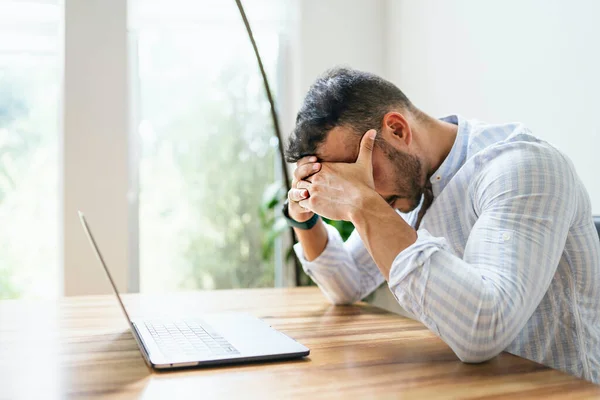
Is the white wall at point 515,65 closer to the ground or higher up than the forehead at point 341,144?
higher up

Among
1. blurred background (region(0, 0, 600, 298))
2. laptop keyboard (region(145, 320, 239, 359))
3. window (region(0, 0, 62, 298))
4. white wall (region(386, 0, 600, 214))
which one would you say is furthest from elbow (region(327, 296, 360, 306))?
window (region(0, 0, 62, 298))

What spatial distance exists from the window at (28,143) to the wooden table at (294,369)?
1.57m

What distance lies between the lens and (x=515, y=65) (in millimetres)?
2010

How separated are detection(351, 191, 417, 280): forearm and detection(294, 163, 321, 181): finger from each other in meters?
0.17

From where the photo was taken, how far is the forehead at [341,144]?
47.2 inches

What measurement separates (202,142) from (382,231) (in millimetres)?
2105

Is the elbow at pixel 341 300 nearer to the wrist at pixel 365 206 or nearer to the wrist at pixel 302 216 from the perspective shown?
the wrist at pixel 302 216

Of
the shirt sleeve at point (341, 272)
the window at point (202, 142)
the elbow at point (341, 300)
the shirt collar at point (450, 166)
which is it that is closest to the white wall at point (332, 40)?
the window at point (202, 142)

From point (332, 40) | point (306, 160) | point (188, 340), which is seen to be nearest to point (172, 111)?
point (332, 40)

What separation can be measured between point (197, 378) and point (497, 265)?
0.48 meters

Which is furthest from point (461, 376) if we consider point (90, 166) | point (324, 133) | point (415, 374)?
point (90, 166)

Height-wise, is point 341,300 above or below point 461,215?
below

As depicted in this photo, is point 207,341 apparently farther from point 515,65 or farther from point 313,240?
point 515,65

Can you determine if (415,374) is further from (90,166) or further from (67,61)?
(67,61)
